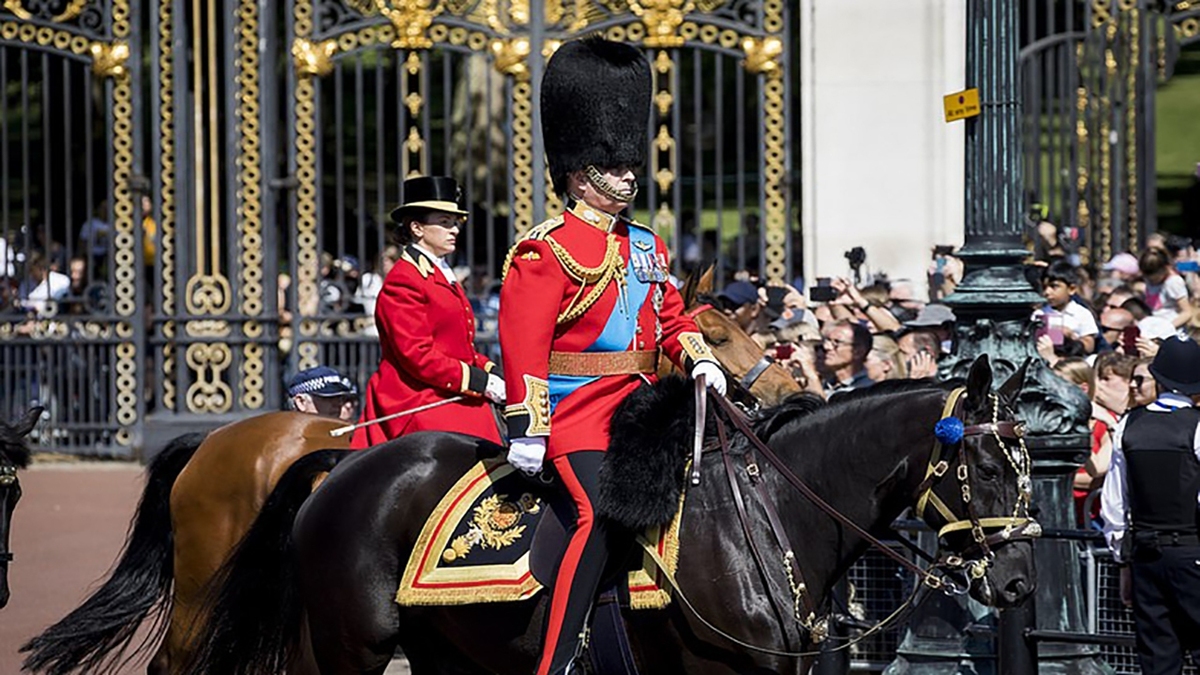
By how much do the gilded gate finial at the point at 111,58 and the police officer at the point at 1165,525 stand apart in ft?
32.1

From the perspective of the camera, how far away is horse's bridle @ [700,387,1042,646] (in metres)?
5.55

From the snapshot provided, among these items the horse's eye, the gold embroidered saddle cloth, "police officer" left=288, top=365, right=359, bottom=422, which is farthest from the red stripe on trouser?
"police officer" left=288, top=365, right=359, bottom=422

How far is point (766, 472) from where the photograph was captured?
→ 5.97 m

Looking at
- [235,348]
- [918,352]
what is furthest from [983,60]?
[235,348]

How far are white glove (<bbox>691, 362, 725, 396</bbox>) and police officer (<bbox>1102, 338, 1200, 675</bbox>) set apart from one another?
88.5 inches

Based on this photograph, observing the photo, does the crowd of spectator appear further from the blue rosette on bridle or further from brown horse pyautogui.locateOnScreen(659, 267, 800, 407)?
the blue rosette on bridle

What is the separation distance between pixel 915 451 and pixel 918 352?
4.20 meters

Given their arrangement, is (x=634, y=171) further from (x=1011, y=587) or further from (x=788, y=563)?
(x=1011, y=587)

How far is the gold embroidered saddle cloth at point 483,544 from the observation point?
20.0 ft

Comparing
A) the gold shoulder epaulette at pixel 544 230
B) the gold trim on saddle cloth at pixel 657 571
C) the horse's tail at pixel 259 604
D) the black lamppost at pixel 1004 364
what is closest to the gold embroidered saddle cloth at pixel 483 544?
the gold trim on saddle cloth at pixel 657 571

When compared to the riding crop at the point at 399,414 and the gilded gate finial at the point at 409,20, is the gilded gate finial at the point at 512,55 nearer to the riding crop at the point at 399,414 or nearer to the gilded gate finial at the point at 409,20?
the gilded gate finial at the point at 409,20

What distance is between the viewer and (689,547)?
591cm

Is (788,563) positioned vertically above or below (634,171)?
Result: below

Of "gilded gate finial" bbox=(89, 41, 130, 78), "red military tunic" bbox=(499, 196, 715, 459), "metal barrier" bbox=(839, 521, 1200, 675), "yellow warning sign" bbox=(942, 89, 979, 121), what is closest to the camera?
"red military tunic" bbox=(499, 196, 715, 459)
